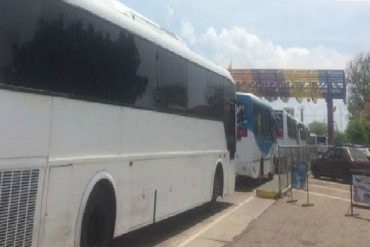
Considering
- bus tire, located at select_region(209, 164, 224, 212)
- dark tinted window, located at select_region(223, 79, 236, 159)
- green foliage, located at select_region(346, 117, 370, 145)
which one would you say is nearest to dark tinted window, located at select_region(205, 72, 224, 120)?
dark tinted window, located at select_region(223, 79, 236, 159)

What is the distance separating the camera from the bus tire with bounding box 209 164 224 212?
1460 centimetres

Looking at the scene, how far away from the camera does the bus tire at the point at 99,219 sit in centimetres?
778

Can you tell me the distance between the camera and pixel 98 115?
26.5 ft

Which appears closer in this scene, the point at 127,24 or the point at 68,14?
the point at 68,14

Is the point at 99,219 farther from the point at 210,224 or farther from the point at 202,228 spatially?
→ the point at 210,224

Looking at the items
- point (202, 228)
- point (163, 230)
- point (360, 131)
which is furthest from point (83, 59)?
point (360, 131)

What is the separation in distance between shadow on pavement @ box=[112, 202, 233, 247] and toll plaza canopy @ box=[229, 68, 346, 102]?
158 feet

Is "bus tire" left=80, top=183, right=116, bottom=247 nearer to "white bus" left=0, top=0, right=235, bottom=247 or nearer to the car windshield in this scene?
"white bus" left=0, top=0, right=235, bottom=247

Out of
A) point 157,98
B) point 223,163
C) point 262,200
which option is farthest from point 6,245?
point 262,200

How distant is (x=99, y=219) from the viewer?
8.23 meters

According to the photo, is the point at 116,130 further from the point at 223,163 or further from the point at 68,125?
the point at 223,163

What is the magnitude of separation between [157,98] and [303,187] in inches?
435

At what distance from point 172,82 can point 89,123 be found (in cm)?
366

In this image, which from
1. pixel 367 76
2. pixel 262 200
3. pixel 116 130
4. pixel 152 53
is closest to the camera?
pixel 116 130
